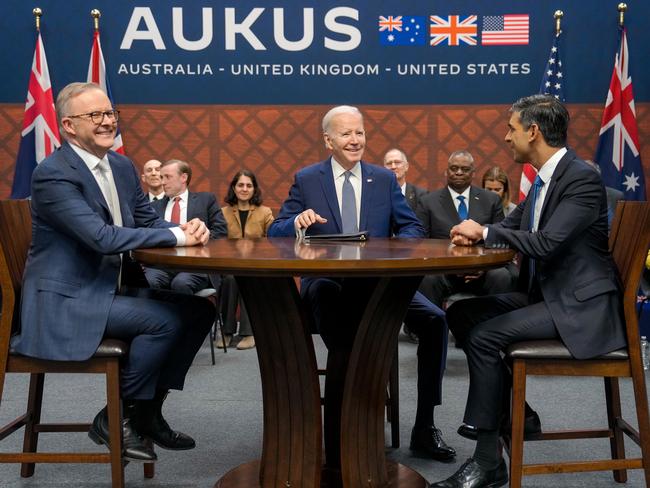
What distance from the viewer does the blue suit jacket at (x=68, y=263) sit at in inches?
99.5

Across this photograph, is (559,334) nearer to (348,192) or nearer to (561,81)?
(348,192)

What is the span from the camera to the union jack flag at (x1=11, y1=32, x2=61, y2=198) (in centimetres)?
649

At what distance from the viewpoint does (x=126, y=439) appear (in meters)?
2.67

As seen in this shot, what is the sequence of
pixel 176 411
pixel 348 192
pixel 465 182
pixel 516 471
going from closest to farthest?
pixel 516 471
pixel 348 192
pixel 176 411
pixel 465 182

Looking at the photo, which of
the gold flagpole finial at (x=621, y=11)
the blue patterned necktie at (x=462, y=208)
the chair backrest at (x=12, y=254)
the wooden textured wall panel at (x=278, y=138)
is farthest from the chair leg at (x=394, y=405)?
the gold flagpole finial at (x=621, y=11)

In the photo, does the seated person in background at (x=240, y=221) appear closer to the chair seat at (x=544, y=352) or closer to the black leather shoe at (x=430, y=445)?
the black leather shoe at (x=430, y=445)

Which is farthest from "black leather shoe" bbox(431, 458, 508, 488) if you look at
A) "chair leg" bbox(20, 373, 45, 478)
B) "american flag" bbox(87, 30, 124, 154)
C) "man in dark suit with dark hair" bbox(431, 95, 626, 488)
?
"american flag" bbox(87, 30, 124, 154)

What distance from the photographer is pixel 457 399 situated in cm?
413

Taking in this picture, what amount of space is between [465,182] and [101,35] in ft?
11.5

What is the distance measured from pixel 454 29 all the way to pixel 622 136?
67.1 inches

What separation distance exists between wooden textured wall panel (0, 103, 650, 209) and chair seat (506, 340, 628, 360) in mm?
4420

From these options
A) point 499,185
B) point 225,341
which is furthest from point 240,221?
point 499,185

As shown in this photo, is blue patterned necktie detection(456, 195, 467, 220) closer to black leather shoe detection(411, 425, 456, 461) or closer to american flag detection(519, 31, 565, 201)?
american flag detection(519, 31, 565, 201)

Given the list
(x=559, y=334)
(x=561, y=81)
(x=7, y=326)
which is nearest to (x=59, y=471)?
(x=7, y=326)
